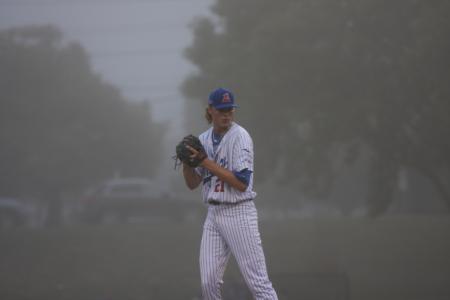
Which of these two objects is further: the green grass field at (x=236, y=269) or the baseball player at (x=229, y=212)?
the green grass field at (x=236, y=269)

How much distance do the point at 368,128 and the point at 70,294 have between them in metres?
4.48

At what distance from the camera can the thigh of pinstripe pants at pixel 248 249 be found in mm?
4094

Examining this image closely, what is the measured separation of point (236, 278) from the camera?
9.89 metres

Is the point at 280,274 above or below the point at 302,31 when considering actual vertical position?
below

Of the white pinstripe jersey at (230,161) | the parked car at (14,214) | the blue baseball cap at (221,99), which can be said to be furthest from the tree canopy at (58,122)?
the blue baseball cap at (221,99)

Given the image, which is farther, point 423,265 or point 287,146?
point 287,146

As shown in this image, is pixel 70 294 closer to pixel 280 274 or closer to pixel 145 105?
pixel 280 274

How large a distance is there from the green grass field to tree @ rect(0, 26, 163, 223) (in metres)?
1.64

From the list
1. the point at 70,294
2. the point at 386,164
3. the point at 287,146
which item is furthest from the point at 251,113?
the point at 70,294

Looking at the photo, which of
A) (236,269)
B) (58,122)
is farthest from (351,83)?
(58,122)

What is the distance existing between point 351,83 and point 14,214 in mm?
7329

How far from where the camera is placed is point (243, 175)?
4.13 meters

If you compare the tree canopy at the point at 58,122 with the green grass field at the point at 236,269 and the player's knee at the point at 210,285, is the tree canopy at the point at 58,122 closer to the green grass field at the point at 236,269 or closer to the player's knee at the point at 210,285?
the green grass field at the point at 236,269

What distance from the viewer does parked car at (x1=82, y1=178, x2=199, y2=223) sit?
546 inches
